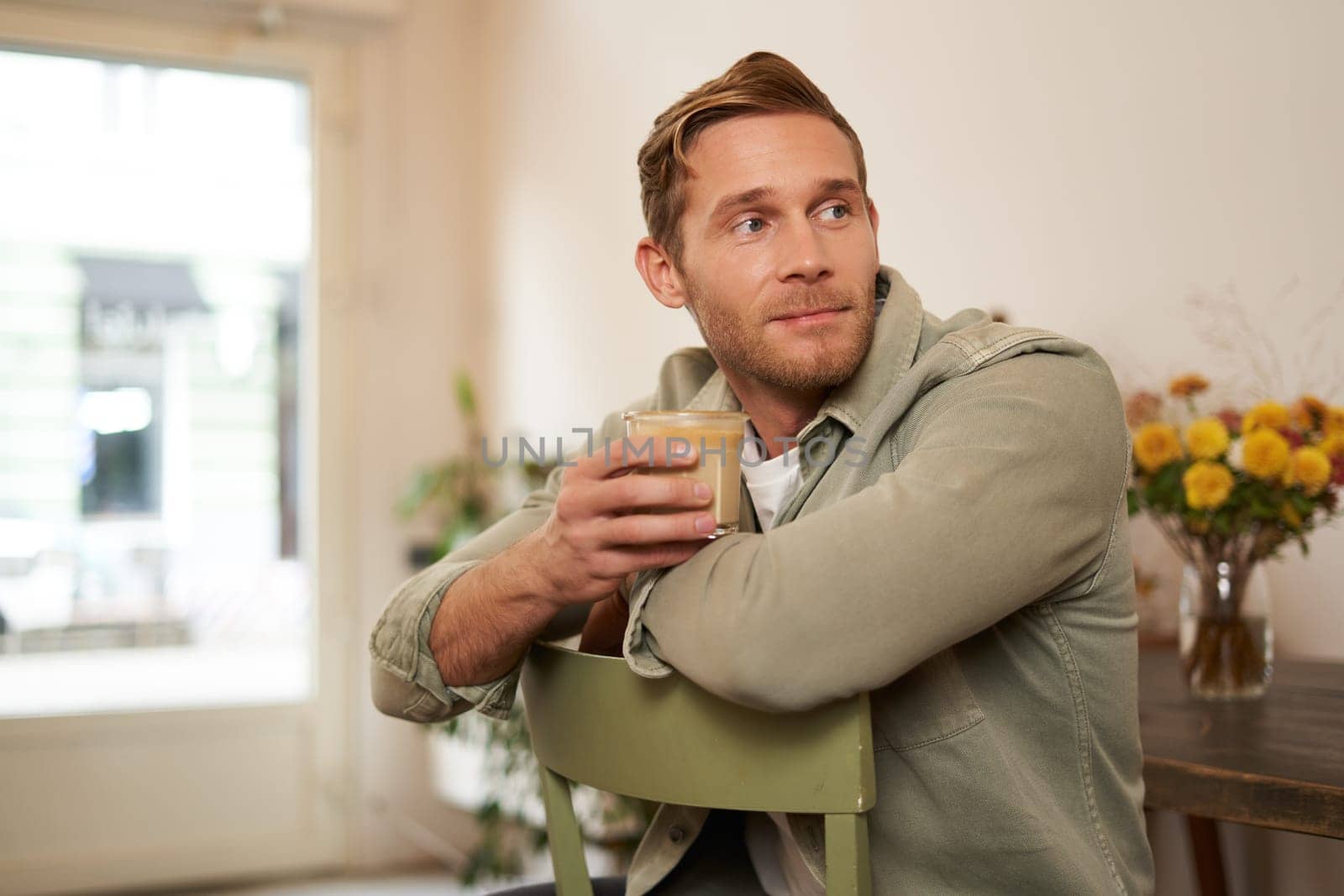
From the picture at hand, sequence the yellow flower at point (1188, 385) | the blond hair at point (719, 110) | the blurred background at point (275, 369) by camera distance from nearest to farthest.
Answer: the blond hair at point (719, 110), the yellow flower at point (1188, 385), the blurred background at point (275, 369)

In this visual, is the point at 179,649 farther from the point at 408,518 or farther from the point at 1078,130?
the point at 1078,130

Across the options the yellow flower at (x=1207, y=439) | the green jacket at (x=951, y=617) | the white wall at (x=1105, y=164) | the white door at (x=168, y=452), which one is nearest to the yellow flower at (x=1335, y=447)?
the yellow flower at (x=1207, y=439)

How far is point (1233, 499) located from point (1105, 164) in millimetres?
676

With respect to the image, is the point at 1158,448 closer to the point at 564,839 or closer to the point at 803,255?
the point at 803,255

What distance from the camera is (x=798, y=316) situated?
128 cm

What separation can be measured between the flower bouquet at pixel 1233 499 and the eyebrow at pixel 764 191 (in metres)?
0.56

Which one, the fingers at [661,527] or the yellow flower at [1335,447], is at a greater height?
the yellow flower at [1335,447]

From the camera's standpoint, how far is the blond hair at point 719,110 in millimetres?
1326

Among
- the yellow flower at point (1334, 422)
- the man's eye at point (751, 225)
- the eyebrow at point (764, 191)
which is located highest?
the eyebrow at point (764, 191)

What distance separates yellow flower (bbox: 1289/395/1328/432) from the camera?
1439mm

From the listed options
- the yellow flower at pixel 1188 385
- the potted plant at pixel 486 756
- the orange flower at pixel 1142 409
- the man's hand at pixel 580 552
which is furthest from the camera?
the potted plant at pixel 486 756

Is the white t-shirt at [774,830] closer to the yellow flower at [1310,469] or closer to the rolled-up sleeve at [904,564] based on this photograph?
the rolled-up sleeve at [904,564]

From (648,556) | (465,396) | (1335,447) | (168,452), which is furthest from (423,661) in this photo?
(168,452)

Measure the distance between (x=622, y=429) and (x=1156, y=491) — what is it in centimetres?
70
